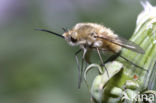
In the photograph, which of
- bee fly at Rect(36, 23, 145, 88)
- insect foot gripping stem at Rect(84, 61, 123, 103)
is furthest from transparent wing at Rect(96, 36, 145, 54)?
insect foot gripping stem at Rect(84, 61, 123, 103)

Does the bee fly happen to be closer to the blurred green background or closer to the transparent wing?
the transparent wing

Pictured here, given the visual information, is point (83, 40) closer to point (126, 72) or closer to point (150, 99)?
point (126, 72)

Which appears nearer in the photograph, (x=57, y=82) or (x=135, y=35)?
(x=135, y=35)

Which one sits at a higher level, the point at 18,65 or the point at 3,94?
the point at 18,65

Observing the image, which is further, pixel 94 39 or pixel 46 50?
pixel 46 50

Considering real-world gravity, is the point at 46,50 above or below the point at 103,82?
above

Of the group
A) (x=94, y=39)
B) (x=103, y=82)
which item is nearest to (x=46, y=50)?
(x=94, y=39)

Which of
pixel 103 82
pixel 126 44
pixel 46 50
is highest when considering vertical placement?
pixel 46 50

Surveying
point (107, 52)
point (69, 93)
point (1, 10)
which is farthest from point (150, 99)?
point (1, 10)

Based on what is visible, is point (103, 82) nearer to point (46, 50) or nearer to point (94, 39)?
point (94, 39)
